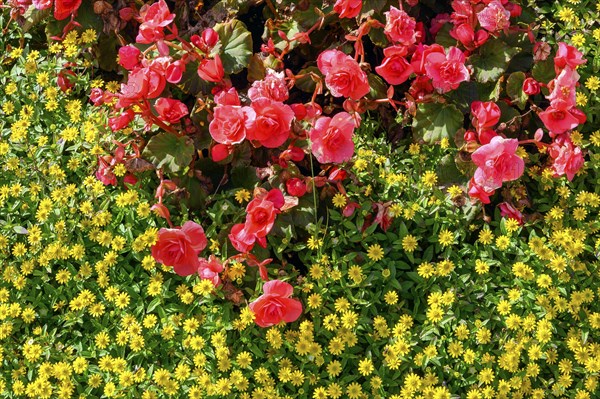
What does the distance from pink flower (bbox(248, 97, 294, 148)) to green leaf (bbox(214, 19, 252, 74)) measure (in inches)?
11.4

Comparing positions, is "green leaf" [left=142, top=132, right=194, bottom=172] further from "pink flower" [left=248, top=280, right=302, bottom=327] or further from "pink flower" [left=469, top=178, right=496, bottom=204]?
"pink flower" [left=469, top=178, right=496, bottom=204]

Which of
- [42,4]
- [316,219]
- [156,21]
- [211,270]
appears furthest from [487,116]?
[42,4]

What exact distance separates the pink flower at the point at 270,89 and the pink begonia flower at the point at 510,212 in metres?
0.70

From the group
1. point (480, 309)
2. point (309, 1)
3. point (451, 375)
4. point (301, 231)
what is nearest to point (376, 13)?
point (309, 1)

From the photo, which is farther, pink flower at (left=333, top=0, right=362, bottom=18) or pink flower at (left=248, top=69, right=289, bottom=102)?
pink flower at (left=333, top=0, right=362, bottom=18)

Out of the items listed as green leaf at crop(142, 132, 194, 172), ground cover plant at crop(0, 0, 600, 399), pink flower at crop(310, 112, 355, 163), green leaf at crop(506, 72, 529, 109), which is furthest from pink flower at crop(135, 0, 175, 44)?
green leaf at crop(506, 72, 529, 109)

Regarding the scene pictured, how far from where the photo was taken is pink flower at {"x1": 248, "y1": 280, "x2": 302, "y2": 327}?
209 centimetres

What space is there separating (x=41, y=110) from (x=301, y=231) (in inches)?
37.5

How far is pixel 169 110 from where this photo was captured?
2.33 metres

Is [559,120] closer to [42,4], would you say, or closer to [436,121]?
[436,121]

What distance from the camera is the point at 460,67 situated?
2.31 metres

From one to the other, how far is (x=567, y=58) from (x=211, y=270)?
3.83 feet

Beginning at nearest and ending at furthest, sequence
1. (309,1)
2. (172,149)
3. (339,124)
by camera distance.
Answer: (339,124)
(172,149)
(309,1)

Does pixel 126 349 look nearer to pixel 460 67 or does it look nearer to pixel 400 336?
pixel 400 336
